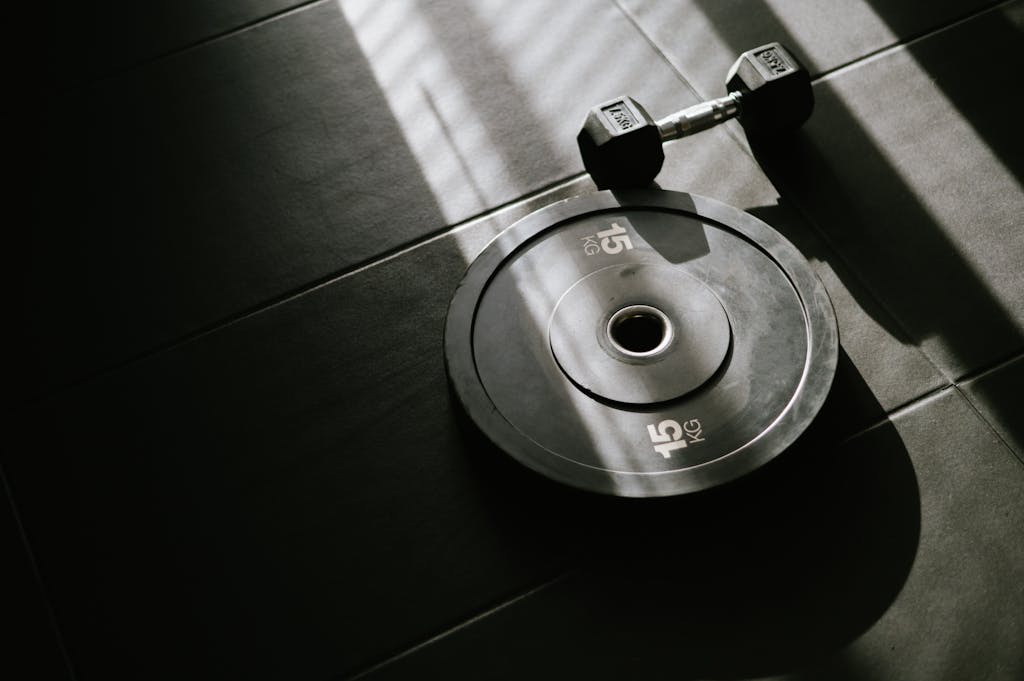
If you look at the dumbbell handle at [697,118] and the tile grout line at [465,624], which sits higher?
the dumbbell handle at [697,118]

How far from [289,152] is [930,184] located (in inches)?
46.4

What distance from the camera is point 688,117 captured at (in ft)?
5.18

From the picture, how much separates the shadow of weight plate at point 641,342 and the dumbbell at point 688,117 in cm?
5

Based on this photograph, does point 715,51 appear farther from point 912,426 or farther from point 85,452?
point 85,452

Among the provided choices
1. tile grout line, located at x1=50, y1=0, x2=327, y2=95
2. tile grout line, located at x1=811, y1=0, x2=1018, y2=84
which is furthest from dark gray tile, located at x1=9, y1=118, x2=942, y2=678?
tile grout line, located at x1=50, y1=0, x2=327, y2=95

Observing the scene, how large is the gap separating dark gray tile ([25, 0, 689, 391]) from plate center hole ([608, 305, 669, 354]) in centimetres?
42

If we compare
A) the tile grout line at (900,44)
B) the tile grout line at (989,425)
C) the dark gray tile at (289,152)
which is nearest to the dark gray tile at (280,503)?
the dark gray tile at (289,152)

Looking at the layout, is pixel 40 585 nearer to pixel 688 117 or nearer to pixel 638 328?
pixel 638 328

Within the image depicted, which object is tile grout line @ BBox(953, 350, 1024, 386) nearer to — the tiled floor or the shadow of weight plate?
the tiled floor

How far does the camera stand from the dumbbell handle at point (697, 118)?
5.17ft

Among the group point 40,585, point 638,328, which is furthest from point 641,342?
point 40,585

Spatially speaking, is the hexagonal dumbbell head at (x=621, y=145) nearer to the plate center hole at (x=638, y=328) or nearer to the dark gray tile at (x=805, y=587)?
the plate center hole at (x=638, y=328)

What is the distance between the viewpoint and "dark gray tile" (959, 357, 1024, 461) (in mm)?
1360

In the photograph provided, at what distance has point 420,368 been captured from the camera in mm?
1508
